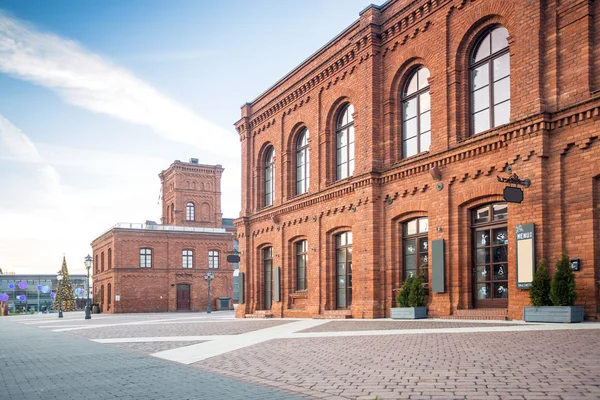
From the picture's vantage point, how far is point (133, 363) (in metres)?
10.6

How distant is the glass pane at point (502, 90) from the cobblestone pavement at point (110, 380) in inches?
467

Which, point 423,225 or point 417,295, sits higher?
point 423,225

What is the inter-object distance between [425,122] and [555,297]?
823cm

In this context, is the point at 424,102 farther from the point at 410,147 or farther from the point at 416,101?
the point at 410,147

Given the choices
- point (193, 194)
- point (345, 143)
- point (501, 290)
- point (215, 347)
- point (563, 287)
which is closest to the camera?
point (215, 347)

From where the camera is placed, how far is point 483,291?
56.7ft

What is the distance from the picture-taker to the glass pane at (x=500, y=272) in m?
16.5

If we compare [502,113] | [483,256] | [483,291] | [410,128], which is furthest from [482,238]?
[410,128]

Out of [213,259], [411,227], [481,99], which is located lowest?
[213,259]

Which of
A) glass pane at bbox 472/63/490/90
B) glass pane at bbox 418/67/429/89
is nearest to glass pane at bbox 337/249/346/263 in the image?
glass pane at bbox 418/67/429/89

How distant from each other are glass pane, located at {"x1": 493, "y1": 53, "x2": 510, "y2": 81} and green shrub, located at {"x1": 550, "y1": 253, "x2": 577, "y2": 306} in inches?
236

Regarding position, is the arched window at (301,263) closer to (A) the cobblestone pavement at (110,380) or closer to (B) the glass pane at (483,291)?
(B) the glass pane at (483,291)

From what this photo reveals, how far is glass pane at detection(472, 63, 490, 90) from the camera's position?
17625 millimetres

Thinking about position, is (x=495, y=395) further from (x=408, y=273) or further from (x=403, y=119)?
(x=403, y=119)
